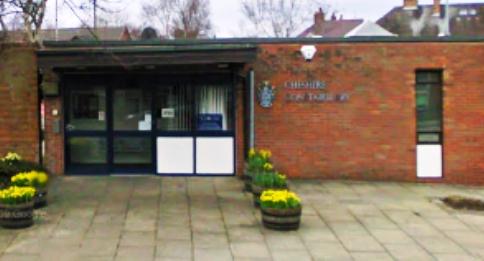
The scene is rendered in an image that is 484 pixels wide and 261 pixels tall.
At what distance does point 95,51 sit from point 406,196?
684cm

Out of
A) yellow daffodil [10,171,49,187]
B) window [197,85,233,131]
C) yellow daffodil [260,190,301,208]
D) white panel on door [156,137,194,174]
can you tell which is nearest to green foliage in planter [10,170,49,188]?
yellow daffodil [10,171,49,187]

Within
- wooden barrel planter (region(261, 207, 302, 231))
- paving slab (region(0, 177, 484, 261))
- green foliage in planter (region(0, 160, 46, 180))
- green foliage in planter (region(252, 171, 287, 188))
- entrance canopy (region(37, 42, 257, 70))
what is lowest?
paving slab (region(0, 177, 484, 261))

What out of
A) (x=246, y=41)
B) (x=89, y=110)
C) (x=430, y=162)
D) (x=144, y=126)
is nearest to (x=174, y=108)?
(x=144, y=126)

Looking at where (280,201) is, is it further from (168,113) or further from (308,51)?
(168,113)

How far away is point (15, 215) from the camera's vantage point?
27.1 ft

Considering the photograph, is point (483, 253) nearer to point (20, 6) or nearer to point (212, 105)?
point (212, 105)

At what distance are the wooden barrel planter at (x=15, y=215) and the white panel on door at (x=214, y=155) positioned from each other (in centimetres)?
517

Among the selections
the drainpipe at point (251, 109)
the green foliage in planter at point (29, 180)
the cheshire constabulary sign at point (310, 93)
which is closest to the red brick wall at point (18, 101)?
the green foliage in planter at point (29, 180)

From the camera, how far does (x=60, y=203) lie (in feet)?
33.1

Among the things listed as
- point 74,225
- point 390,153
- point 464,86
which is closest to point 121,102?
point 74,225

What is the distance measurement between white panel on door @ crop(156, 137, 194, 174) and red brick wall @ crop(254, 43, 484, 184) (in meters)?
1.62

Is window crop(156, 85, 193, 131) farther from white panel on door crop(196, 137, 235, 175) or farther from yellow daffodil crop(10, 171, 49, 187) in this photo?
yellow daffodil crop(10, 171, 49, 187)

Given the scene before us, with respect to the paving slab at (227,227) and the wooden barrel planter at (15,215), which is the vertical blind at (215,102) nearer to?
the paving slab at (227,227)

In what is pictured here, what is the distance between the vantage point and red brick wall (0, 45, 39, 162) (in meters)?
12.7
